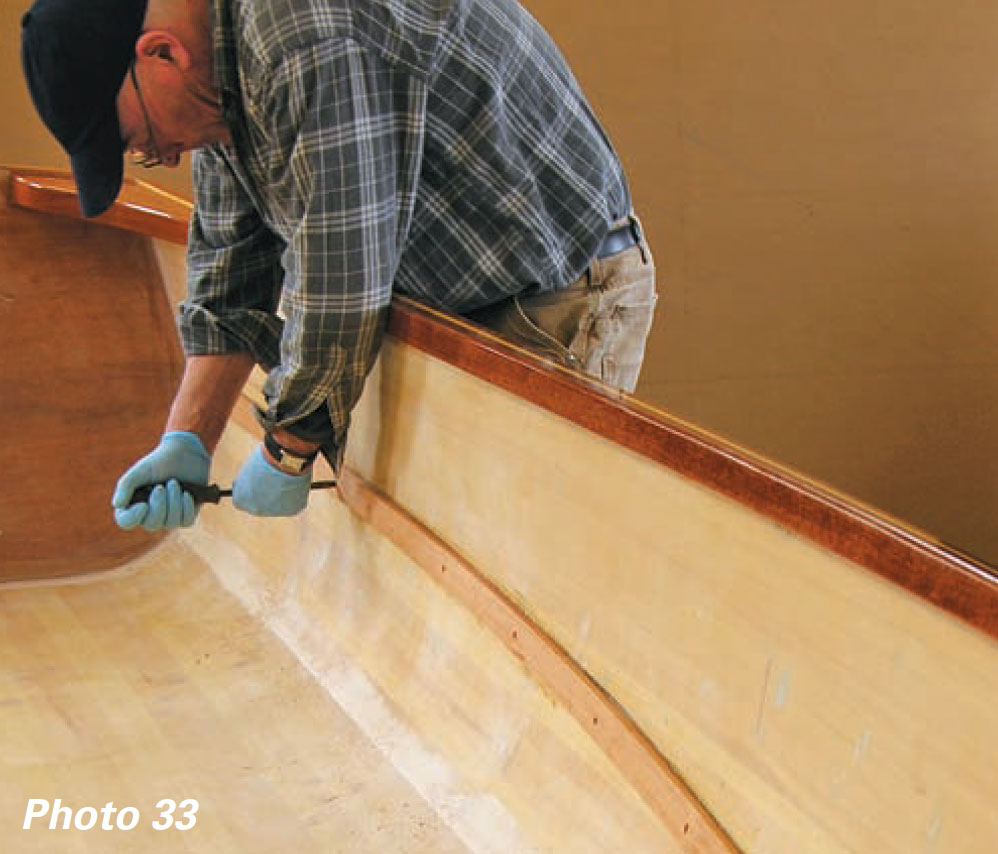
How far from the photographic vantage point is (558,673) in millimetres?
1407

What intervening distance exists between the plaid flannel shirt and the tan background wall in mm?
1953

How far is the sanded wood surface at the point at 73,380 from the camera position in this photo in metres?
2.31

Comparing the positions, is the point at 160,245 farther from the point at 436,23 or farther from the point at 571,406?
the point at 571,406

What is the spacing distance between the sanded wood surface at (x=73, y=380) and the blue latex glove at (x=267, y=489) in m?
0.66

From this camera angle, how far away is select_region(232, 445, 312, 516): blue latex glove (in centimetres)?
170

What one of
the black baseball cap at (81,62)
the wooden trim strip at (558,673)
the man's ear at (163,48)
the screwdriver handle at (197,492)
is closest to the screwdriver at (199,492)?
the screwdriver handle at (197,492)

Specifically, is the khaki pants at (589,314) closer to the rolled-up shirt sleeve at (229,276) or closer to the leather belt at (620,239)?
the leather belt at (620,239)

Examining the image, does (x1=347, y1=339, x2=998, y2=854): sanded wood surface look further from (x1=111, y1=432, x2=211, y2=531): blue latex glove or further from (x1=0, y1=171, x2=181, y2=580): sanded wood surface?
(x1=0, y1=171, x2=181, y2=580): sanded wood surface

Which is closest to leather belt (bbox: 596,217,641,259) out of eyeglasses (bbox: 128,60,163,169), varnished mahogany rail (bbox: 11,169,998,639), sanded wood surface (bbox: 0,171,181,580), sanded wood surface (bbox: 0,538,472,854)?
varnished mahogany rail (bbox: 11,169,998,639)

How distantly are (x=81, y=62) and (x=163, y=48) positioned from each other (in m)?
0.08

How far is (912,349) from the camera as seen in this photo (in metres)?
4.05

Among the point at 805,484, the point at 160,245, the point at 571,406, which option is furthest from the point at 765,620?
the point at 160,245

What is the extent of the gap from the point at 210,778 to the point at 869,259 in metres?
2.89

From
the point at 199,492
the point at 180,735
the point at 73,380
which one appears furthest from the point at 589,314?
the point at 73,380
